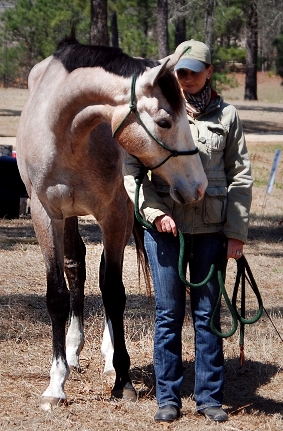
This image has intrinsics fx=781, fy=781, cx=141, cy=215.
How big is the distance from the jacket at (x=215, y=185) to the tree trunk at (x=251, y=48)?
92.3ft

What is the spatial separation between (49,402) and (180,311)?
0.96 metres

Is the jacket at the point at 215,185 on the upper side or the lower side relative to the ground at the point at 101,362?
upper

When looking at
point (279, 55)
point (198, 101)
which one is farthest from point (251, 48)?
point (198, 101)

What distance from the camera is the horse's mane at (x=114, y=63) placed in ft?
12.5

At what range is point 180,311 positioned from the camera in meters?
4.15

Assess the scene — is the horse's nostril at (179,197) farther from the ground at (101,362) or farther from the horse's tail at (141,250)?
the horse's tail at (141,250)

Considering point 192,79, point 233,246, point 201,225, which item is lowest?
point 233,246

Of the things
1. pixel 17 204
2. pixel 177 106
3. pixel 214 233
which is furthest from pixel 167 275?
pixel 17 204


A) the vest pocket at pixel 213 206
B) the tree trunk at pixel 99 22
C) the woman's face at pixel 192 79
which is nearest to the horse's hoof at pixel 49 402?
the vest pocket at pixel 213 206

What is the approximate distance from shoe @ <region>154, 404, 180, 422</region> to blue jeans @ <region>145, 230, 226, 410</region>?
27mm

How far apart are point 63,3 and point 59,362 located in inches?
1235

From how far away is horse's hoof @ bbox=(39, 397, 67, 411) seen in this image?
441cm

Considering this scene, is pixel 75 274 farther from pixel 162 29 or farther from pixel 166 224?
pixel 162 29

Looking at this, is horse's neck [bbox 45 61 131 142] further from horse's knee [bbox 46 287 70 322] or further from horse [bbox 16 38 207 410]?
horse's knee [bbox 46 287 70 322]
